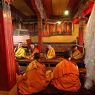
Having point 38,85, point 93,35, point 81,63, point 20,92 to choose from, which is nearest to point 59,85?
point 38,85

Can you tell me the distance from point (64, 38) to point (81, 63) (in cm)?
465

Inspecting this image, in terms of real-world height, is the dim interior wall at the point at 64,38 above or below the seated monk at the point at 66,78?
above

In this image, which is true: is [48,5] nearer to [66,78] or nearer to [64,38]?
[66,78]

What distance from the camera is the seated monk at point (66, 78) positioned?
3863 mm

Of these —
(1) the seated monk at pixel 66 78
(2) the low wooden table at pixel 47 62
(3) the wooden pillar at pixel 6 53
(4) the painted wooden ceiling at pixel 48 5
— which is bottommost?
(2) the low wooden table at pixel 47 62

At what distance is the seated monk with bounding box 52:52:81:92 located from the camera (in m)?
3.86

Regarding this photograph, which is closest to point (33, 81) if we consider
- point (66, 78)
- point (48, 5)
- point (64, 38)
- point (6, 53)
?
point (66, 78)

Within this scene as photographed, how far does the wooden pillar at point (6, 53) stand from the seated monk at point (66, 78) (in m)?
1.43

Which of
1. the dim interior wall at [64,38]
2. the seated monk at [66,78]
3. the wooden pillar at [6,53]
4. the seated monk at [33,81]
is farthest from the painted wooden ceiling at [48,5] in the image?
the wooden pillar at [6,53]

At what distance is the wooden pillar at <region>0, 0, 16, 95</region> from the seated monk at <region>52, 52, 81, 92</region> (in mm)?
1425

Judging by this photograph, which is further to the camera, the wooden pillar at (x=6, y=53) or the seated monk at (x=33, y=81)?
the seated monk at (x=33, y=81)

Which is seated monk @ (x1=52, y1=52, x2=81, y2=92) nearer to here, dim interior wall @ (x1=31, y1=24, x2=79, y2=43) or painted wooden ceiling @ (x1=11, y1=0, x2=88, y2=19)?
painted wooden ceiling @ (x1=11, y1=0, x2=88, y2=19)

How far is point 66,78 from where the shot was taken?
3.88 m

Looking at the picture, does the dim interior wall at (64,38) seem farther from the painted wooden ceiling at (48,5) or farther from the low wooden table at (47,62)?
the low wooden table at (47,62)
